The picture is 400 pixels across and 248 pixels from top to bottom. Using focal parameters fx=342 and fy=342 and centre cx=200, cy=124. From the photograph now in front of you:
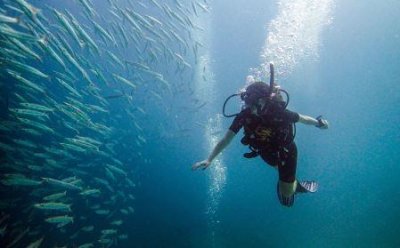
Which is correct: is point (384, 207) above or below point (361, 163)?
below

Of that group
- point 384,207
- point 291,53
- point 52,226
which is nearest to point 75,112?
point 52,226

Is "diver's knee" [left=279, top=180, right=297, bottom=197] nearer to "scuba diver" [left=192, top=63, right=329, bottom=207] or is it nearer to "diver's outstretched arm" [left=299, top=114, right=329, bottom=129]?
"scuba diver" [left=192, top=63, right=329, bottom=207]

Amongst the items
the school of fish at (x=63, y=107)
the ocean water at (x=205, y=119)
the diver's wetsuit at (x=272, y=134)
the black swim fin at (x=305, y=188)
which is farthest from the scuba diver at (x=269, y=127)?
the ocean water at (x=205, y=119)

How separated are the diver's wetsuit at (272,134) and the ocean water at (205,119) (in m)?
6.21

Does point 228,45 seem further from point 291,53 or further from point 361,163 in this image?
point 361,163

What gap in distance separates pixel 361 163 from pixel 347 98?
77.0ft

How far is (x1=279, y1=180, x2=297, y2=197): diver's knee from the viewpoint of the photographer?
17.6ft

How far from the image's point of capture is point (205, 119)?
3150 centimetres

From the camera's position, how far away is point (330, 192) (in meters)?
57.5

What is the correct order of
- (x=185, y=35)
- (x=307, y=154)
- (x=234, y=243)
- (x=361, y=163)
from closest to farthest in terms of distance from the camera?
(x=185, y=35) → (x=234, y=243) → (x=307, y=154) → (x=361, y=163)

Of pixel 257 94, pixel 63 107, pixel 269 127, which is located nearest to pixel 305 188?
pixel 269 127

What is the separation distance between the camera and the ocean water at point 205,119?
15.9m

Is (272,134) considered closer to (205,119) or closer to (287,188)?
(287,188)

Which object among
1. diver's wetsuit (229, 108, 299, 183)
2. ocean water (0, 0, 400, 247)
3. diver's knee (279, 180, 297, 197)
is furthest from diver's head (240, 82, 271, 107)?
ocean water (0, 0, 400, 247)
